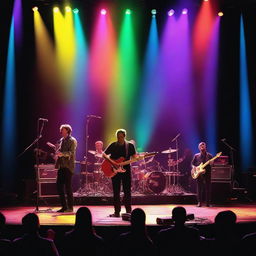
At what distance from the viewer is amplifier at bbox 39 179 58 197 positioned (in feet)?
41.2

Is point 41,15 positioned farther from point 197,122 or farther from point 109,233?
point 109,233

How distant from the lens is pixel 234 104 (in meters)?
15.4

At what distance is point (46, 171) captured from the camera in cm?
1265

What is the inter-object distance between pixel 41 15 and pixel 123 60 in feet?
10.8

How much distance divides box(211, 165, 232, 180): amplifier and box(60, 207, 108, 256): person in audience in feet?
30.0

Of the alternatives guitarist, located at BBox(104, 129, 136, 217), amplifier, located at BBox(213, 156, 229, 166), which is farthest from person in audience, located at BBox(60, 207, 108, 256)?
amplifier, located at BBox(213, 156, 229, 166)

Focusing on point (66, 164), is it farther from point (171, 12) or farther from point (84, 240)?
point (171, 12)

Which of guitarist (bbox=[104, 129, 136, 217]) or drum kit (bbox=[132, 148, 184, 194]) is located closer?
guitarist (bbox=[104, 129, 136, 217])

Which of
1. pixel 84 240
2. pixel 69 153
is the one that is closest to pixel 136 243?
pixel 84 240

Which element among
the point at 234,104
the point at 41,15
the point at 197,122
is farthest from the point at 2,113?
the point at 234,104

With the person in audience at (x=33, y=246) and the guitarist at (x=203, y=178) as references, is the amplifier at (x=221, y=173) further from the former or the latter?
the person in audience at (x=33, y=246)

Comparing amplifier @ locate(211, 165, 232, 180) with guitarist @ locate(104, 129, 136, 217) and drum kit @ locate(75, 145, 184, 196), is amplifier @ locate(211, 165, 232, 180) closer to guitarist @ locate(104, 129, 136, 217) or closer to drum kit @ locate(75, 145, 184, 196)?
drum kit @ locate(75, 145, 184, 196)

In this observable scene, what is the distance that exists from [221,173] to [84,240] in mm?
9406

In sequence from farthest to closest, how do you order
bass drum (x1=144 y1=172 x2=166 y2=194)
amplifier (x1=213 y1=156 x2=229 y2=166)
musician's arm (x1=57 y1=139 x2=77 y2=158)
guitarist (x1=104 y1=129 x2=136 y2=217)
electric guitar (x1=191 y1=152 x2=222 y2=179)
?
amplifier (x1=213 y1=156 x2=229 y2=166)
bass drum (x1=144 y1=172 x2=166 y2=194)
electric guitar (x1=191 y1=152 x2=222 y2=179)
musician's arm (x1=57 y1=139 x2=77 y2=158)
guitarist (x1=104 y1=129 x2=136 y2=217)
